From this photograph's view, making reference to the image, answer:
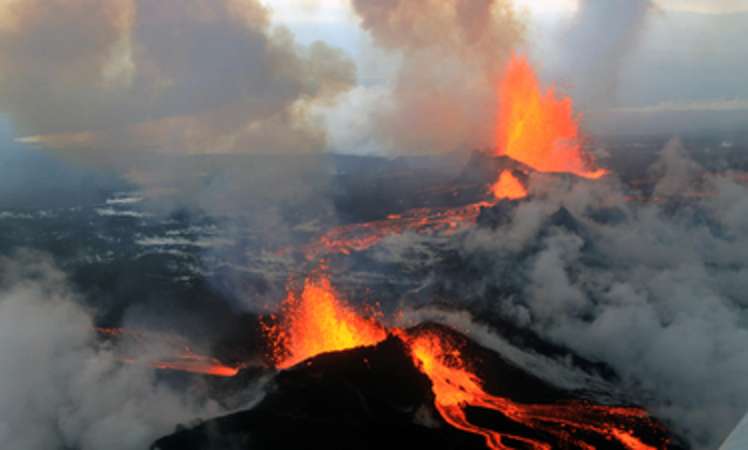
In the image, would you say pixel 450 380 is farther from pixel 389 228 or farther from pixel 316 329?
pixel 389 228

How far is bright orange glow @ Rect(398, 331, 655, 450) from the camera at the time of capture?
124 feet

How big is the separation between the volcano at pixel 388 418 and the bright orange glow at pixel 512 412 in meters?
0.10

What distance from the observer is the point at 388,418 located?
113 ft

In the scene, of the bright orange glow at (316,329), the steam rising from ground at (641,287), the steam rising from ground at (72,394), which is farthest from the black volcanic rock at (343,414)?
the steam rising from ground at (641,287)

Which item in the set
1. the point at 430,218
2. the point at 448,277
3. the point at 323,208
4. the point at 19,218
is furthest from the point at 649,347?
the point at 19,218

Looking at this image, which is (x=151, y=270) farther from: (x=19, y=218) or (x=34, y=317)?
(x=19, y=218)

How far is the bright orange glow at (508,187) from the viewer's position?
10762 cm

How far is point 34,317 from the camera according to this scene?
178 feet

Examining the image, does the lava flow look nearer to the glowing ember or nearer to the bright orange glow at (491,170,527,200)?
the glowing ember

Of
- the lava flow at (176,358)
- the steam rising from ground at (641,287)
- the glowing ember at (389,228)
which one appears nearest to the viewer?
the lava flow at (176,358)

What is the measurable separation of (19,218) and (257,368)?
255 ft

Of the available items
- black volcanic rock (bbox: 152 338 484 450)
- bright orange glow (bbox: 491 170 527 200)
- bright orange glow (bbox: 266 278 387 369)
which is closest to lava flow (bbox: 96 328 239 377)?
bright orange glow (bbox: 266 278 387 369)

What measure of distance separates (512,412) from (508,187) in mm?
74825

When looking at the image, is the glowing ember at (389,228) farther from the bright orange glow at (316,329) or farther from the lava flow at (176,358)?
the lava flow at (176,358)
